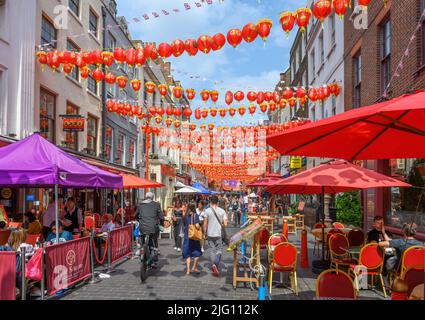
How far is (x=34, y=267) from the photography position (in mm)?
6371

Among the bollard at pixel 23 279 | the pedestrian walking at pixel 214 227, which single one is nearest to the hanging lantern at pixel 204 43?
the pedestrian walking at pixel 214 227

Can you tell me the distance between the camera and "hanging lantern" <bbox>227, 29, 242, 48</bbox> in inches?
349

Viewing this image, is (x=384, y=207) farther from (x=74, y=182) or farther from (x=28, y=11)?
(x=28, y=11)

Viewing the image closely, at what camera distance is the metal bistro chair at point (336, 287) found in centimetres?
414

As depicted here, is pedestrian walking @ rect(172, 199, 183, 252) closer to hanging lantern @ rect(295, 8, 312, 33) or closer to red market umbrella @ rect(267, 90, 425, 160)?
hanging lantern @ rect(295, 8, 312, 33)

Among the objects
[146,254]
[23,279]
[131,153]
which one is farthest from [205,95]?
[131,153]

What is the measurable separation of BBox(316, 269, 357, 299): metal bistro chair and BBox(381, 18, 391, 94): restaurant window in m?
9.65

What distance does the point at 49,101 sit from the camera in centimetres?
1541

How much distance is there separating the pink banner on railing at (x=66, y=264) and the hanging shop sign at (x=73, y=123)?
27.0ft

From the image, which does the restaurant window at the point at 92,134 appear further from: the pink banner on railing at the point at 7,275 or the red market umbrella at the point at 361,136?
the red market umbrella at the point at 361,136

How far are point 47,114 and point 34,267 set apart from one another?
10.2 metres

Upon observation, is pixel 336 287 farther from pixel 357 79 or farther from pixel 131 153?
pixel 131 153
